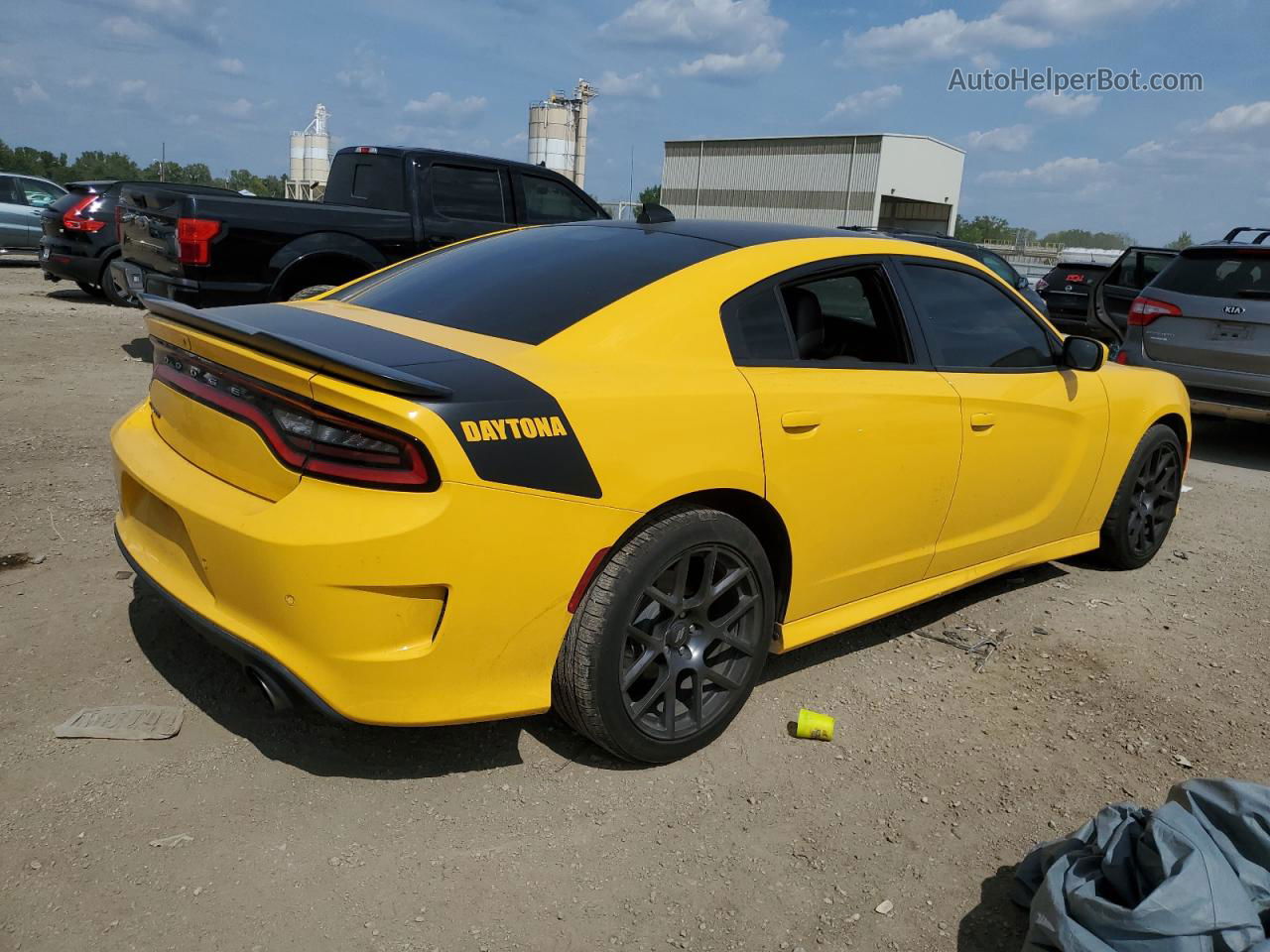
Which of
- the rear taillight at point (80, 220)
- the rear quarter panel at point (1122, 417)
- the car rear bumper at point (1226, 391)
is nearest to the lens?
the rear quarter panel at point (1122, 417)

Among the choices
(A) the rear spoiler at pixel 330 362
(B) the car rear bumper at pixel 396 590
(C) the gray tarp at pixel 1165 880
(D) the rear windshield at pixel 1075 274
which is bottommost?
(C) the gray tarp at pixel 1165 880

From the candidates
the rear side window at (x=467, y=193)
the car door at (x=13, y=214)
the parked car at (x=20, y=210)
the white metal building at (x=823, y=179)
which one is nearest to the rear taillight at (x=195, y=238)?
the rear side window at (x=467, y=193)

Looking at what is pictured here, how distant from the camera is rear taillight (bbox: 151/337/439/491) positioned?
7.80ft

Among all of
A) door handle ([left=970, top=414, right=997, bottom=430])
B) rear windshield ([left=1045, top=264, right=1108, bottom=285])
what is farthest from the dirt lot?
rear windshield ([left=1045, top=264, right=1108, bottom=285])

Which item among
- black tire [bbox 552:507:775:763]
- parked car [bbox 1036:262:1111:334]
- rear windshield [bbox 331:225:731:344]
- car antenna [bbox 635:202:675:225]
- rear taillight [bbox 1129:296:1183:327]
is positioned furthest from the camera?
parked car [bbox 1036:262:1111:334]

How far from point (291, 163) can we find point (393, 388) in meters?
65.3

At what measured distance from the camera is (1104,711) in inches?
142

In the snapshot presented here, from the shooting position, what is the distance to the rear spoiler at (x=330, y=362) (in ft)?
7.78

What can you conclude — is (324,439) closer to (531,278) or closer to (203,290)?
(531,278)

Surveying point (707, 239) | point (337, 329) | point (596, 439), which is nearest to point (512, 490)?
point (596, 439)

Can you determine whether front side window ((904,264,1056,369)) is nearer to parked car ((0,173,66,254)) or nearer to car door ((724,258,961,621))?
car door ((724,258,961,621))

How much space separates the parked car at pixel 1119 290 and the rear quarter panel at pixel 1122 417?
15.1 feet

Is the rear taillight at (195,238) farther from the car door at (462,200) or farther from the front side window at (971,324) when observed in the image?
the front side window at (971,324)

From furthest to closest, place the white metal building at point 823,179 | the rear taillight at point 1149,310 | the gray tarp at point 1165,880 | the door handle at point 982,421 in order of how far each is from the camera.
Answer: the white metal building at point 823,179
the rear taillight at point 1149,310
the door handle at point 982,421
the gray tarp at point 1165,880
